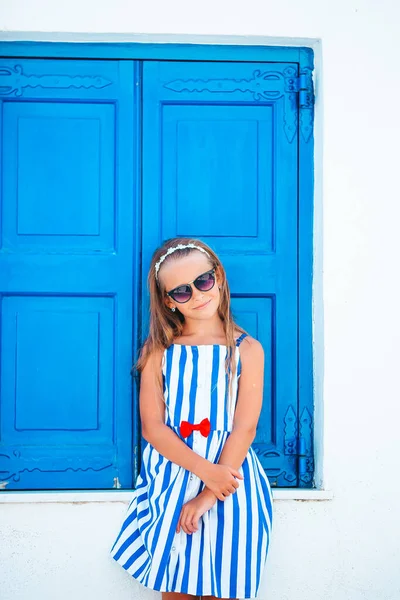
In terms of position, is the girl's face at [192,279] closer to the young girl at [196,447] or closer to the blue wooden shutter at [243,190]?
the young girl at [196,447]

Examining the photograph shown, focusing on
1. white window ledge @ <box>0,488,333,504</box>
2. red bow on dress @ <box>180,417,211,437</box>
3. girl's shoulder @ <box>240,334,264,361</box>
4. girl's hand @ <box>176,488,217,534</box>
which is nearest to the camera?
girl's hand @ <box>176,488,217,534</box>

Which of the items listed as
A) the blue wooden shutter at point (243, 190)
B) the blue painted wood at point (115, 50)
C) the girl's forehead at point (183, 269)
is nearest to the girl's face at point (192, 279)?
the girl's forehead at point (183, 269)

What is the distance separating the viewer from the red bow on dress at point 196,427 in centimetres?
242

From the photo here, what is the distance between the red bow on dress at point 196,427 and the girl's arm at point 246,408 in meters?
0.09

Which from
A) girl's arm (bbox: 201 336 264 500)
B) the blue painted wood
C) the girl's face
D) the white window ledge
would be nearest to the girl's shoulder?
girl's arm (bbox: 201 336 264 500)

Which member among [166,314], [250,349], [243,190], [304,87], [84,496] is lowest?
[84,496]

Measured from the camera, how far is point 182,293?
2447mm

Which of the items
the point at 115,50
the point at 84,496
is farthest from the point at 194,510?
the point at 115,50

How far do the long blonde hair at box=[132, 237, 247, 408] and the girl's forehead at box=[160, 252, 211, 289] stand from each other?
0.08ft

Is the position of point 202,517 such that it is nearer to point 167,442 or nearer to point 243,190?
point 167,442

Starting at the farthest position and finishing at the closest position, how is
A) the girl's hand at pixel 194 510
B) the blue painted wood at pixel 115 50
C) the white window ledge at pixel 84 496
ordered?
the blue painted wood at pixel 115 50 < the white window ledge at pixel 84 496 < the girl's hand at pixel 194 510

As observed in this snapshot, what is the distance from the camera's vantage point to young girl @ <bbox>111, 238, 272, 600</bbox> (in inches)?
92.9

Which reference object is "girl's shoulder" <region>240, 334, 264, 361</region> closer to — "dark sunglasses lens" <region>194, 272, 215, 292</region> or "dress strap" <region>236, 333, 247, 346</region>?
"dress strap" <region>236, 333, 247, 346</region>

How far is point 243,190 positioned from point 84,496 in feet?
4.77
